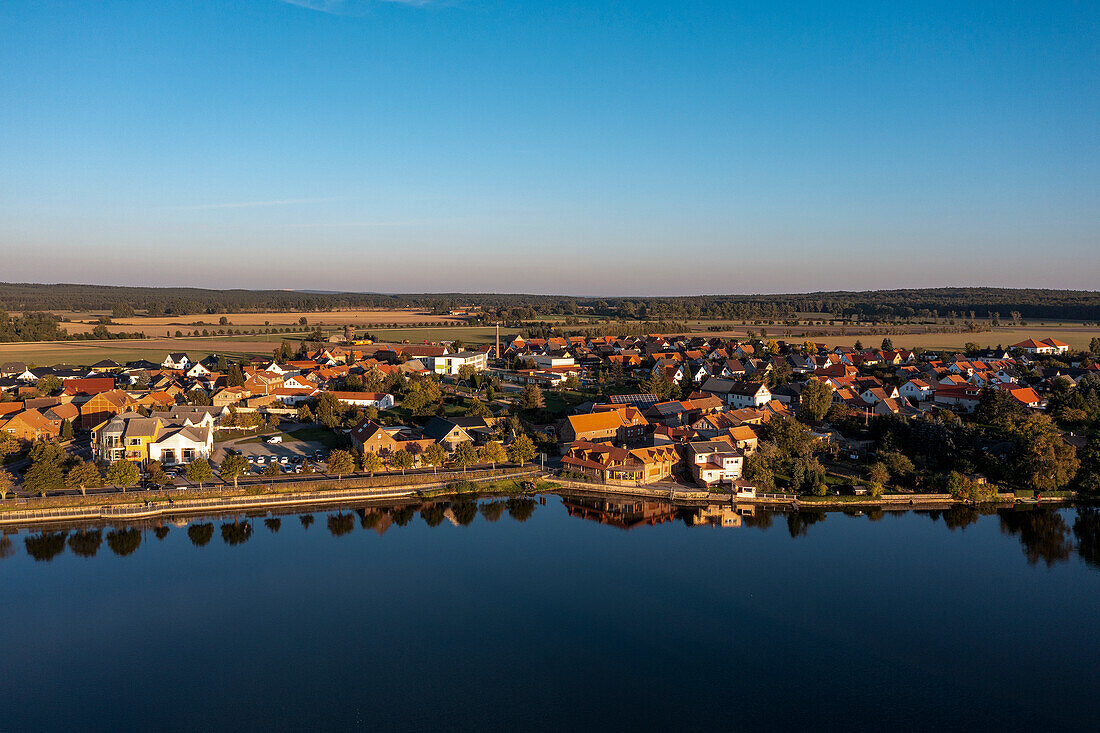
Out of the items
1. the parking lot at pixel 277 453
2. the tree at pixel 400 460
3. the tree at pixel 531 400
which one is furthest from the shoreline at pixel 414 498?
the tree at pixel 531 400

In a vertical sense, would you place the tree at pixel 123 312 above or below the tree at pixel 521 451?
above

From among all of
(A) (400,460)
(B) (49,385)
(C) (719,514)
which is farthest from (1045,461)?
(B) (49,385)

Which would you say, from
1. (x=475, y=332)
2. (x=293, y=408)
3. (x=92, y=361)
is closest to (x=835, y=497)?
(x=293, y=408)

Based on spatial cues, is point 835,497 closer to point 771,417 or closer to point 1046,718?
point 771,417

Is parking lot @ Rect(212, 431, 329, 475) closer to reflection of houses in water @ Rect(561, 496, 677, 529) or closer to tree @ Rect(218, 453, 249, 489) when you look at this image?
tree @ Rect(218, 453, 249, 489)

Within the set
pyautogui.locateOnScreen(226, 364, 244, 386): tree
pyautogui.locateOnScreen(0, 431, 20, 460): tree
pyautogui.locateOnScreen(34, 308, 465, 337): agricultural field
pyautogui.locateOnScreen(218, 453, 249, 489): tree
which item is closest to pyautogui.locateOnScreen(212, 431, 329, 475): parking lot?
pyautogui.locateOnScreen(218, 453, 249, 489): tree

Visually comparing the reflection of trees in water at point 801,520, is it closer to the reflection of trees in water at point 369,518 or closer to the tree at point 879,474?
the tree at point 879,474
